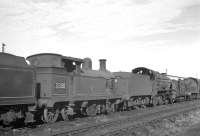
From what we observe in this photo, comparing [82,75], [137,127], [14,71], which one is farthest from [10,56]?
[137,127]

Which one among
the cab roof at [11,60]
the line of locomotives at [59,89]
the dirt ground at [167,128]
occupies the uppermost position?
the cab roof at [11,60]

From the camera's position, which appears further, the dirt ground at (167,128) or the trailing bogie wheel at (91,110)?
the trailing bogie wheel at (91,110)

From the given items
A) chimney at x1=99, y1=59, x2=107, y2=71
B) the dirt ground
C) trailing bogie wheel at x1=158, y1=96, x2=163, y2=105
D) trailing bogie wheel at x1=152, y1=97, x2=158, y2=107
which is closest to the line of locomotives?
chimney at x1=99, y1=59, x2=107, y2=71

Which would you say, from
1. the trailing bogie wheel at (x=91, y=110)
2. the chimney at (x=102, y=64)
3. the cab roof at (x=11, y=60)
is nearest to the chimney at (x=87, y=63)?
the chimney at (x=102, y=64)

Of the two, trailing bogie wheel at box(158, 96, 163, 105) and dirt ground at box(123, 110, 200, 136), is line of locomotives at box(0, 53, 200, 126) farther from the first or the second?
dirt ground at box(123, 110, 200, 136)

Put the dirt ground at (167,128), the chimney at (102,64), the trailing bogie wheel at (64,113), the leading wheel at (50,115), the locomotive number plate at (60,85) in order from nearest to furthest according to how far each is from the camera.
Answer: the dirt ground at (167,128), the leading wheel at (50,115), the locomotive number plate at (60,85), the trailing bogie wheel at (64,113), the chimney at (102,64)

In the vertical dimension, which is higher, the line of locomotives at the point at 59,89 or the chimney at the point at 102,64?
the chimney at the point at 102,64

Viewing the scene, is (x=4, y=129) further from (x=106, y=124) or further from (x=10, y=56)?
(x=106, y=124)

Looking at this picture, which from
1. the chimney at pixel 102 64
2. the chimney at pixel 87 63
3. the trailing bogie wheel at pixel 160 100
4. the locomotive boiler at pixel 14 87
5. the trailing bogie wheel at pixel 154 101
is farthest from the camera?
the trailing bogie wheel at pixel 160 100

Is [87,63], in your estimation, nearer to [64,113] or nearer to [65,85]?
[65,85]

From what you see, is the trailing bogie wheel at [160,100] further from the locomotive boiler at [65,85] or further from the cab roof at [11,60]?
the cab roof at [11,60]

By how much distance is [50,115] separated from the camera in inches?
586

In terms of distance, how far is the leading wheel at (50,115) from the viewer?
14516 millimetres

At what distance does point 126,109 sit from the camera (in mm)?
23375
